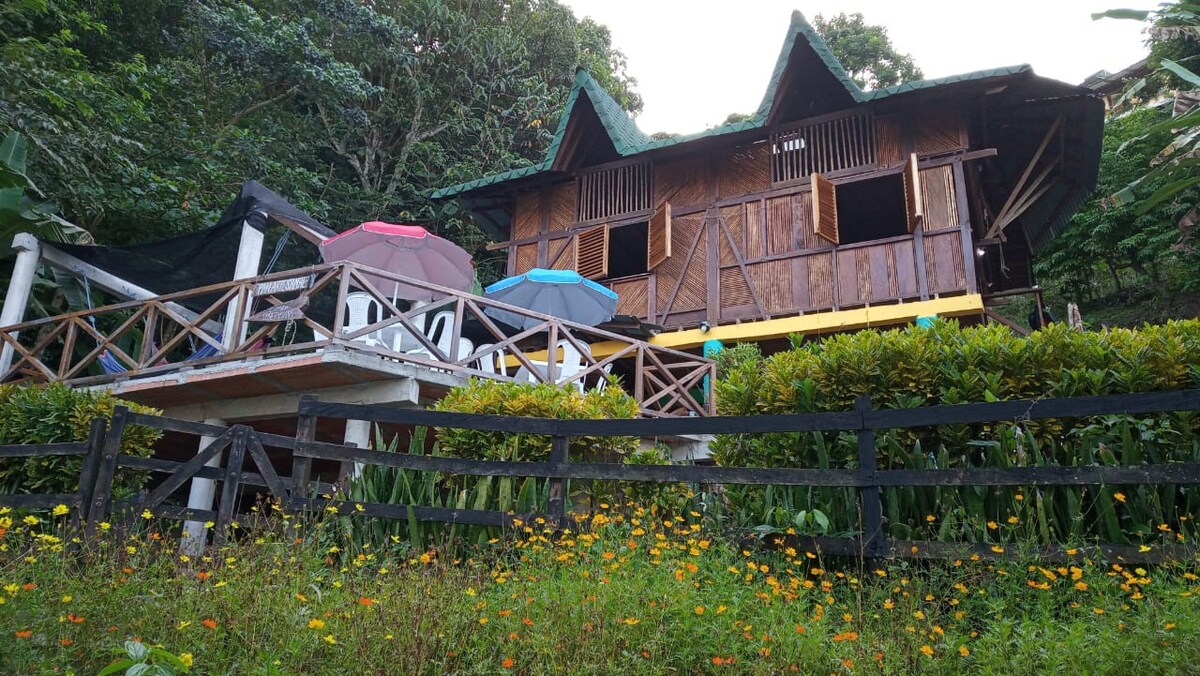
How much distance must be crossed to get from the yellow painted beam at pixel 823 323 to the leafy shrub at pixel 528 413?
572 centimetres

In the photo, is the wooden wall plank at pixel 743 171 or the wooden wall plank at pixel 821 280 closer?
the wooden wall plank at pixel 821 280

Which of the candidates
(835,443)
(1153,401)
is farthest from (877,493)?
(1153,401)

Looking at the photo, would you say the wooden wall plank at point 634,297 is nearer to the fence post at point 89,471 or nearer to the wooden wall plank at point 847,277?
the wooden wall plank at point 847,277

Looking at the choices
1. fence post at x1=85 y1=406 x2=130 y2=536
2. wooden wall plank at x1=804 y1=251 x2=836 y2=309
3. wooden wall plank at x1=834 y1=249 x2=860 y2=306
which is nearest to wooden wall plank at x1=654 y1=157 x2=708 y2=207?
wooden wall plank at x1=804 y1=251 x2=836 y2=309

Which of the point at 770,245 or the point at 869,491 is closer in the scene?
the point at 869,491

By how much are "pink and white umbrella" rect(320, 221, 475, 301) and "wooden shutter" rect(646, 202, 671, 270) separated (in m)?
3.88

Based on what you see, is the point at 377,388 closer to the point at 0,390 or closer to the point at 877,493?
the point at 0,390

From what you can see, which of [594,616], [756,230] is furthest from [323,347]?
[756,230]

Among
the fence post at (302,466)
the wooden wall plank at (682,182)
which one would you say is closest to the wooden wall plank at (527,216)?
the wooden wall plank at (682,182)

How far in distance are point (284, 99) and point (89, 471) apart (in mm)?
16487

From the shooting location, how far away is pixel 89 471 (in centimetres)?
595

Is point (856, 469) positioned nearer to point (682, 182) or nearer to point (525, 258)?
point (682, 182)

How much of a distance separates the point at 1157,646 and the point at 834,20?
30.0m

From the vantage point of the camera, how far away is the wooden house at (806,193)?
12.7 metres
